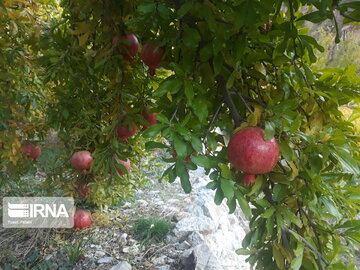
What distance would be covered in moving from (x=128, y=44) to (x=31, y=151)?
110cm

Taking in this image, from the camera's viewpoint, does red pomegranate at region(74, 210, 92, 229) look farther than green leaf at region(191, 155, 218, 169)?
Yes

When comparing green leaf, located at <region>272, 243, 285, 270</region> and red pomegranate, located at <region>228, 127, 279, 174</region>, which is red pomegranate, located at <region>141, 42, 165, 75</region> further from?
green leaf, located at <region>272, 243, 285, 270</region>

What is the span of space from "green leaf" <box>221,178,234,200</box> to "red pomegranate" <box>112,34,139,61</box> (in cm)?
59

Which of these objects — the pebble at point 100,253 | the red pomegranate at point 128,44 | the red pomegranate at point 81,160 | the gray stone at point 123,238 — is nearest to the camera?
the red pomegranate at point 128,44

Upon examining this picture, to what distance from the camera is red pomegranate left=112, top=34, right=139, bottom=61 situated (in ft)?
3.46

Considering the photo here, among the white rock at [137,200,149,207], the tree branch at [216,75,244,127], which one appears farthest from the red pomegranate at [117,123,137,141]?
the white rock at [137,200,149,207]

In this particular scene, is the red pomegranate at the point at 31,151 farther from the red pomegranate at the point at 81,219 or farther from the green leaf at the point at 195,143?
the green leaf at the point at 195,143

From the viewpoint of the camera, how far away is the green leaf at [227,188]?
0.66 meters

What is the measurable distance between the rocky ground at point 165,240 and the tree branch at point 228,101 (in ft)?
4.83

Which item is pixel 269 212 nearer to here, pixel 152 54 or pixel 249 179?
pixel 249 179

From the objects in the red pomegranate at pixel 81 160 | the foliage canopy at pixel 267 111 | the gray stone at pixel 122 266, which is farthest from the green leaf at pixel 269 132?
the gray stone at pixel 122 266

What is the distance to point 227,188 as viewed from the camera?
67 cm

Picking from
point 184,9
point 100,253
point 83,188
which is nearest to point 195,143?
point 184,9

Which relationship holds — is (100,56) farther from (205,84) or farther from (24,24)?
(24,24)
